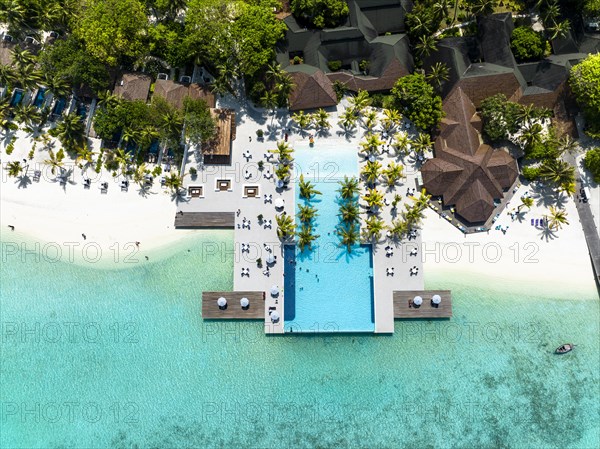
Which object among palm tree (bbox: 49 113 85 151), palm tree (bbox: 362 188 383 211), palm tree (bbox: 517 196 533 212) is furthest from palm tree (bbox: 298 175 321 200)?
palm tree (bbox: 49 113 85 151)

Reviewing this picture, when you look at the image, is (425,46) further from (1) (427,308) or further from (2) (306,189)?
(1) (427,308)

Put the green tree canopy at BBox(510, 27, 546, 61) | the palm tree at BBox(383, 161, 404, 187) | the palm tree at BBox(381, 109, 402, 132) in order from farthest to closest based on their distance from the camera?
the palm tree at BBox(381, 109, 402, 132)
the green tree canopy at BBox(510, 27, 546, 61)
the palm tree at BBox(383, 161, 404, 187)

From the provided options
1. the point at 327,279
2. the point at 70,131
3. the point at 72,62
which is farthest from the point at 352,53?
the point at 70,131

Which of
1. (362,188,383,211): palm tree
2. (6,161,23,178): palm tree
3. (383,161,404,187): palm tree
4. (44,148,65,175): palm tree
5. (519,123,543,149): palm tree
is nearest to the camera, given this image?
(519,123,543,149): palm tree

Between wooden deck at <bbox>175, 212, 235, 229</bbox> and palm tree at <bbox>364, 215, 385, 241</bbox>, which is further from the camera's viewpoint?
wooden deck at <bbox>175, 212, 235, 229</bbox>

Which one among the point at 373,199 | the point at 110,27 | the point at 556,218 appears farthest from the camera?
the point at 556,218

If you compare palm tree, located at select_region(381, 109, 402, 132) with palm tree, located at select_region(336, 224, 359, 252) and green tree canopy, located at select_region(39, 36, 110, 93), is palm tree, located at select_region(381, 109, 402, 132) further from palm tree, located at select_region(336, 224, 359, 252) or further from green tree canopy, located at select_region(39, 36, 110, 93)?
green tree canopy, located at select_region(39, 36, 110, 93)
